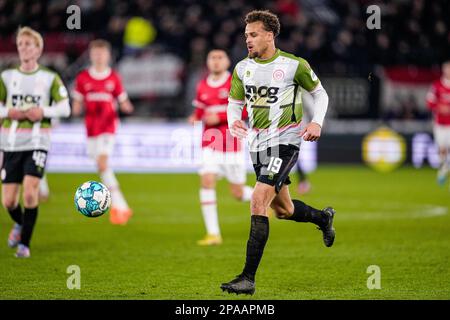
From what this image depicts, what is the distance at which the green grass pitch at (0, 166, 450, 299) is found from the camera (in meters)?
7.54

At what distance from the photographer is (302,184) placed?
55.9 feet

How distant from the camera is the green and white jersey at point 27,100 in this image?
9.47 m

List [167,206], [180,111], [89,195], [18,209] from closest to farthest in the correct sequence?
[89,195] → [18,209] → [167,206] → [180,111]

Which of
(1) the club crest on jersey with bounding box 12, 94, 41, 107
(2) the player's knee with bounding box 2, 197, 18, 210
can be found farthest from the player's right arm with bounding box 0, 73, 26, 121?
(2) the player's knee with bounding box 2, 197, 18, 210

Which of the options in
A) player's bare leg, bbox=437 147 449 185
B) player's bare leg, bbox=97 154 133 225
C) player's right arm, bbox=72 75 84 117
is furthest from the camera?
player's bare leg, bbox=437 147 449 185

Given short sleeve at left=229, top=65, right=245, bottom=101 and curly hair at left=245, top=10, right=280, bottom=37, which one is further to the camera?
short sleeve at left=229, top=65, right=245, bottom=101

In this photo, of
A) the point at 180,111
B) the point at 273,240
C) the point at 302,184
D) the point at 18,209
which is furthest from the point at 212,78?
the point at 180,111

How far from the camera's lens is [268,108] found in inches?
298

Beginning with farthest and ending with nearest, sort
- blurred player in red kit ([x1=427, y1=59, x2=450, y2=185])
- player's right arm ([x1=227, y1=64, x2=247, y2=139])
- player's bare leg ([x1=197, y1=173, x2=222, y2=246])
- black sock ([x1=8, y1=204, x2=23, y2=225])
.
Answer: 1. blurred player in red kit ([x1=427, y1=59, x2=450, y2=185])
2. player's bare leg ([x1=197, y1=173, x2=222, y2=246])
3. black sock ([x1=8, y1=204, x2=23, y2=225])
4. player's right arm ([x1=227, y1=64, x2=247, y2=139])

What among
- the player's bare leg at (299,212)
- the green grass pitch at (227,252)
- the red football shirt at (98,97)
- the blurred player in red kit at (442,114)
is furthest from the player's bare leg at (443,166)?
the player's bare leg at (299,212)

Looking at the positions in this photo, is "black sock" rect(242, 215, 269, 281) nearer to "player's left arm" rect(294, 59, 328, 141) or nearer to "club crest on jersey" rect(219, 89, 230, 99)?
"player's left arm" rect(294, 59, 328, 141)

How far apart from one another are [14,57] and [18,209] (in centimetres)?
1413

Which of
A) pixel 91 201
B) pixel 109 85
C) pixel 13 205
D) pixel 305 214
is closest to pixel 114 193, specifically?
pixel 109 85

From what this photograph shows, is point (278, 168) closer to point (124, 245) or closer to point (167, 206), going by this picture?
point (124, 245)
